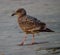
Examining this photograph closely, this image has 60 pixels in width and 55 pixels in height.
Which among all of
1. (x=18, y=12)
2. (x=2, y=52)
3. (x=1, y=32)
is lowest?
(x=2, y=52)

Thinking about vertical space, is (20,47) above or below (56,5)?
below

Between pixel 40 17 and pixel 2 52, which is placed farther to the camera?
pixel 40 17

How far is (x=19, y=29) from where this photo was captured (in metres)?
1.68

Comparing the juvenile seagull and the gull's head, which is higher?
the gull's head

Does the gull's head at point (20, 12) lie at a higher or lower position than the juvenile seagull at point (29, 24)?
higher

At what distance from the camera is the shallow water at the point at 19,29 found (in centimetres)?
162

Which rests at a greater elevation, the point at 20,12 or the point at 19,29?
the point at 20,12

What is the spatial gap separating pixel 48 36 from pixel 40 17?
0.50 feet

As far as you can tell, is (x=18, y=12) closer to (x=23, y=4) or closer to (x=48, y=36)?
(x=23, y=4)

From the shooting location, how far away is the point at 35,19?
1.69 meters

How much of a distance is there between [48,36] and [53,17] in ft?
0.50

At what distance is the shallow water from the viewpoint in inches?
63.9

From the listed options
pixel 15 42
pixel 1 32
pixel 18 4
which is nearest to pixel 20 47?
pixel 15 42

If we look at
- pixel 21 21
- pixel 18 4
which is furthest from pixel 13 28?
pixel 18 4
